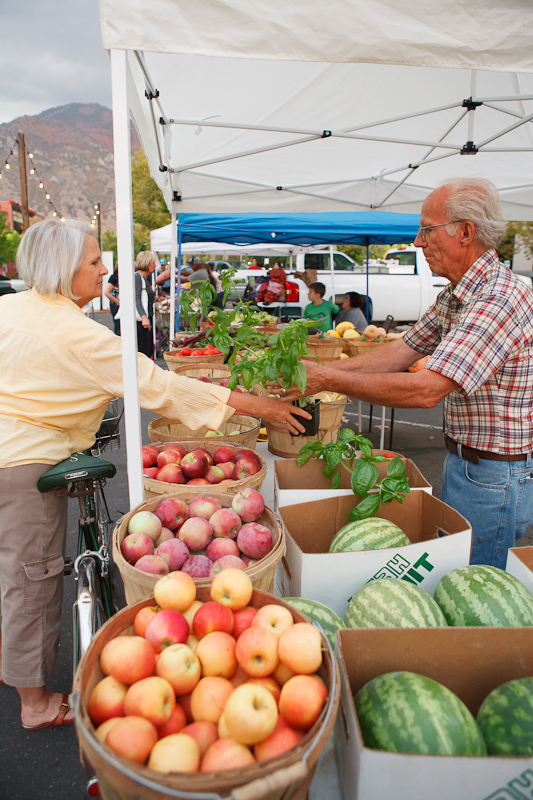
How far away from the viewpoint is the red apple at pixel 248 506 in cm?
178

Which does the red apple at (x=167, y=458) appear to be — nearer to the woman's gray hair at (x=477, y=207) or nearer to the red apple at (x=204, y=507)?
the red apple at (x=204, y=507)

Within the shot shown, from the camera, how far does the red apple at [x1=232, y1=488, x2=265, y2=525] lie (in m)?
1.78

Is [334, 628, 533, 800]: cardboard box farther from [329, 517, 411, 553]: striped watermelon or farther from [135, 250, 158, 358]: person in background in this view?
[135, 250, 158, 358]: person in background

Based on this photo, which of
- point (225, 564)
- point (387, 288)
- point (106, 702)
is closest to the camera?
point (106, 702)

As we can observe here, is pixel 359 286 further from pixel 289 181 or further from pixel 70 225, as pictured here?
pixel 70 225

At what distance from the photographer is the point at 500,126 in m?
4.65

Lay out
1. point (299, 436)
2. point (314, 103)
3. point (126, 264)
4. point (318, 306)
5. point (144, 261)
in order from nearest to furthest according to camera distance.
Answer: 1. point (126, 264)
2. point (299, 436)
3. point (314, 103)
4. point (144, 261)
5. point (318, 306)

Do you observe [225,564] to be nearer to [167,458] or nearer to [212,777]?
[212,777]

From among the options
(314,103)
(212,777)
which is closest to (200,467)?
(212,777)

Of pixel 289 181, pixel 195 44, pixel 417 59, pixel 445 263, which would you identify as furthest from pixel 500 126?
pixel 195 44

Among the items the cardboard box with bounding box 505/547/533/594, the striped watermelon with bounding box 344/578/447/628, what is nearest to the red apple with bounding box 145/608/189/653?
Result: the striped watermelon with bounding box 344/578/447/628

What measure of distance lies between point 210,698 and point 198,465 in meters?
1.27

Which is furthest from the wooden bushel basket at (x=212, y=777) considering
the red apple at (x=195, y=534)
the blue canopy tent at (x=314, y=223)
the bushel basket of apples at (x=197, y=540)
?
the blue canopy tent at (x=314, y=223)

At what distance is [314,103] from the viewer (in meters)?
4.33
